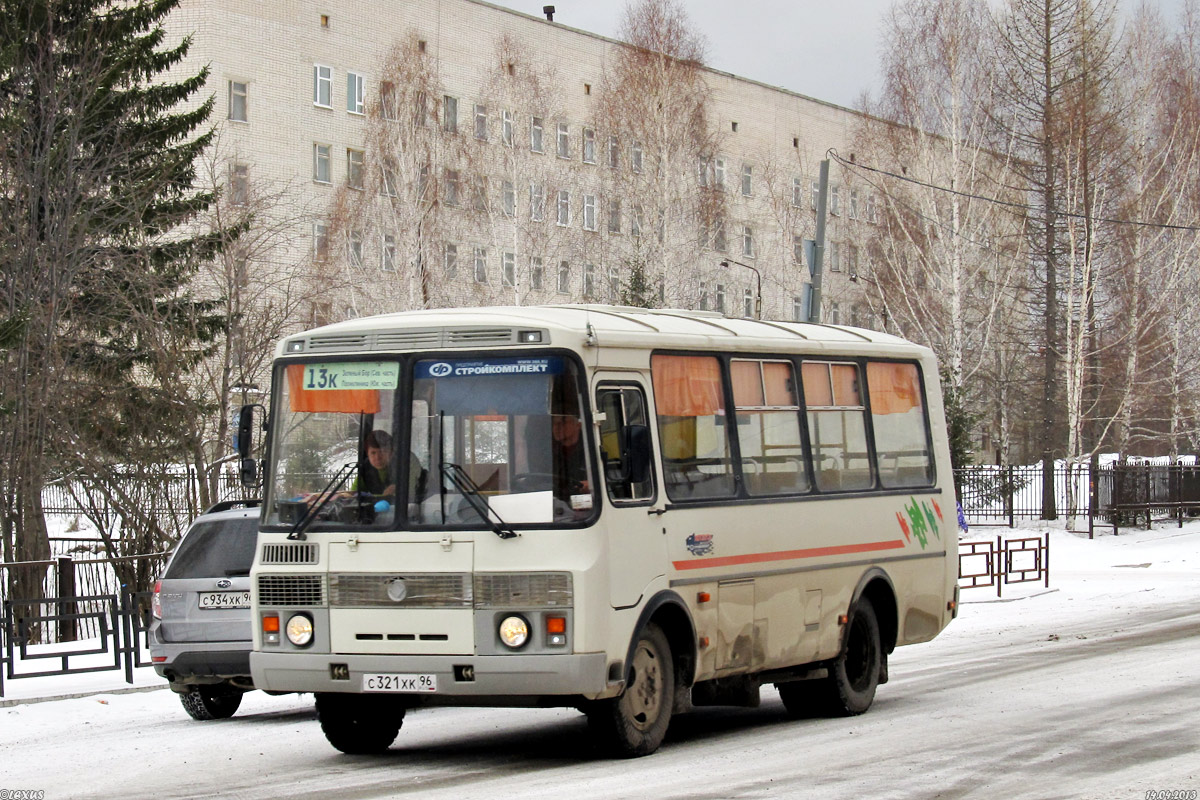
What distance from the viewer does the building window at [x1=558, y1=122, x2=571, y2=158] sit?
58731 mm

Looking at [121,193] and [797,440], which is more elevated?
[121,193]

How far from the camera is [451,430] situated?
9.91 m

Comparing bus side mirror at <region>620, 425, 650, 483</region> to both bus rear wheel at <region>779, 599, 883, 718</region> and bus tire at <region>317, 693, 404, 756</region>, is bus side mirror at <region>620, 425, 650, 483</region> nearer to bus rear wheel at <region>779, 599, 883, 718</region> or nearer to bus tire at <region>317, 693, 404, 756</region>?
bus tire at <region>317, 693, 404, 756</region>

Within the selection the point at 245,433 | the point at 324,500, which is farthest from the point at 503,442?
the point at 245,433

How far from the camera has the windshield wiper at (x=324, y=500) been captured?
1012 centimetres

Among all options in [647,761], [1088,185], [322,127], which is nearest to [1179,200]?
[1088,185]

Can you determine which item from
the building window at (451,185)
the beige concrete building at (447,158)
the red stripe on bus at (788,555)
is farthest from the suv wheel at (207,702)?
the building window at (451,185)

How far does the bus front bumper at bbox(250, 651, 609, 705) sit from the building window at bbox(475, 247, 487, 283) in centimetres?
4215

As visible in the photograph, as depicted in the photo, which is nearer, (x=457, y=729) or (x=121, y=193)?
(x=457, y=729)

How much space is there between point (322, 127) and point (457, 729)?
4365 cm

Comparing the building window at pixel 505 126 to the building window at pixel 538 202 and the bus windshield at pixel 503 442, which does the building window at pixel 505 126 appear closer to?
the building window at pixel 538 202

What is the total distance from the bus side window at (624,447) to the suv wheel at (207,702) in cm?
488

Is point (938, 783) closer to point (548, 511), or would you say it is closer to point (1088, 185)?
point (548, 511)

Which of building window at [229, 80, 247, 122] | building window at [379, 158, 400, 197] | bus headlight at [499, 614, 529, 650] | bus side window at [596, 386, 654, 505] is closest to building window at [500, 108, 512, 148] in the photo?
building window at [379, 158, 400, 197]
